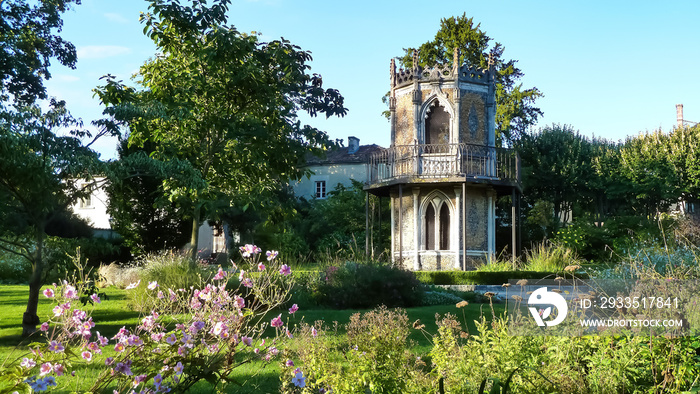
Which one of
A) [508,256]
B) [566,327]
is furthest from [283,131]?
[508,256]

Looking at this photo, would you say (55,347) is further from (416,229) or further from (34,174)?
(416,229)

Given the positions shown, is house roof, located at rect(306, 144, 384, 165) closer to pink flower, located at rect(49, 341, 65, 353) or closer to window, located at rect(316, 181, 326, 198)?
window, located at rect(316, 181, 326, 198)

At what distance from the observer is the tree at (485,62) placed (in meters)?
32.8

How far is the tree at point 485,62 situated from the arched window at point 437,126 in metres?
6.83

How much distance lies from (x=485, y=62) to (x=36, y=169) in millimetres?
27269

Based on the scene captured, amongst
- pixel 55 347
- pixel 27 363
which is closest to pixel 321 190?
pixel 55 347

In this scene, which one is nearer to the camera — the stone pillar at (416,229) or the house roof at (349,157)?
the stone pillar at (416,229)

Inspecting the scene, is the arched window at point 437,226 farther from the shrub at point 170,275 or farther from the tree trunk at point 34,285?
the tree trunk at point 34,285

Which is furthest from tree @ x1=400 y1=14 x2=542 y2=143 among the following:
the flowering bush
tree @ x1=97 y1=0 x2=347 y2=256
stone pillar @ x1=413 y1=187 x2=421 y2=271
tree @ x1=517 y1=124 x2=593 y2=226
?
the flowering bush

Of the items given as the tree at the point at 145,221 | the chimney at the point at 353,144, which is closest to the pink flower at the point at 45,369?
the tree at the point at 145,221

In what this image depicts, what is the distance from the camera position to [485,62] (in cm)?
3300

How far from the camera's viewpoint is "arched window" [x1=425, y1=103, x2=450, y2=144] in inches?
977

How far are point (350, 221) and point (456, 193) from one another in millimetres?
10031

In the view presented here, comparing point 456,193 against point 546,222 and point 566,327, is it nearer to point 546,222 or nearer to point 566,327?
point 546,222
